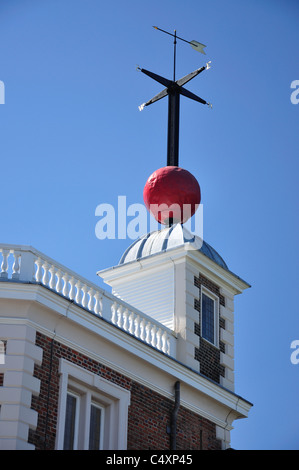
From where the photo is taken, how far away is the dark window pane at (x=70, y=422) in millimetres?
20797

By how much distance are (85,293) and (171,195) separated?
5.60 m

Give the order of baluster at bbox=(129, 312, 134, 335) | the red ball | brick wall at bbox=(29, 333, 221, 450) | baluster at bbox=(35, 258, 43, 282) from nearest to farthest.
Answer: brick wall at bbox=(29, 333, 221, 450)
baluster at bbox=(35, 258, 43, 282)
baluster at bbox=(129, 312, 134, 335)
the red ball

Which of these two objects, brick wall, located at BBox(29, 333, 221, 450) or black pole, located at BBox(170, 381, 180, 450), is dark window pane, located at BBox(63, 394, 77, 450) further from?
black pole, located at BBox(170, 381, 180, 450)

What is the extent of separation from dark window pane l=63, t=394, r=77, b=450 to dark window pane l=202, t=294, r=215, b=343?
5.25 m

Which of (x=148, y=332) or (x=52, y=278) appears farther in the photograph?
(x=148, y=332)

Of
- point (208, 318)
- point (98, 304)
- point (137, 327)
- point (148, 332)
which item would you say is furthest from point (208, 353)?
point (98, 304)

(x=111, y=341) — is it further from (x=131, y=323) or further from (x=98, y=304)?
(x=131, y=323)

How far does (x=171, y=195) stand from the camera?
27234 millimetres

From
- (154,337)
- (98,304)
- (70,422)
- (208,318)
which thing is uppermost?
→ (208,318)

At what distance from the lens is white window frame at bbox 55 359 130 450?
68.7ft

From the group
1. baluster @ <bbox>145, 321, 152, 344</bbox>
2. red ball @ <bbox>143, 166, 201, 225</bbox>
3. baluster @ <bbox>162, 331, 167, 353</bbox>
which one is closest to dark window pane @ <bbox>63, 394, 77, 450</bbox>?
baluster @ <bbox>145, 321, 152, 344</bbox>

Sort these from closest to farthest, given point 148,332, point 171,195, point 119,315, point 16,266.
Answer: point 16,266
point 119,315
point 148,332
point 171,195

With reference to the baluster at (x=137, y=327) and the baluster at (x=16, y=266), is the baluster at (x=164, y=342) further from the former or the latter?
the baluster at (x=16, y=266)

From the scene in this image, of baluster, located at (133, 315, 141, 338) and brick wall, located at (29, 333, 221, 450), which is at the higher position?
baluster, located at (133, 315, 141, 338)
